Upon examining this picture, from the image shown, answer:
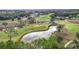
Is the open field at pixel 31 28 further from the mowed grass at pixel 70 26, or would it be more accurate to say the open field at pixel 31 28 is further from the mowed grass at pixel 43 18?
the mowed grass at pixel 70 26

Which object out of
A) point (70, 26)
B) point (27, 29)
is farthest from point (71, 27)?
point (27, 29)

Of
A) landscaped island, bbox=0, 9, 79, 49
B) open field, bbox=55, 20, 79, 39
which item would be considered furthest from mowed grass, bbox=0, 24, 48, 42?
open field, bbox=55, 20, 79, 39

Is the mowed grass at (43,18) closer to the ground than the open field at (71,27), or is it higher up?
higher up

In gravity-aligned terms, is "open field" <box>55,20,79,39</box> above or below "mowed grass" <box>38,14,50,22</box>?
below

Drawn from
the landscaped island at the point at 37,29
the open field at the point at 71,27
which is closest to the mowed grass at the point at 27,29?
the landscaped island at the point at 37,29

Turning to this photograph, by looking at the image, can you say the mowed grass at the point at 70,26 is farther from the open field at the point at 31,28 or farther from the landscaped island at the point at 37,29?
the open field at the point at 31,28

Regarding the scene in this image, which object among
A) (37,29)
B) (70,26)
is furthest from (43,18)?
(70,26)

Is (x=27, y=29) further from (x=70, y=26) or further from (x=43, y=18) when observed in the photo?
(x=70, y=26)

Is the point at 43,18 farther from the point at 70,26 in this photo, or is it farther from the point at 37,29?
the point at 70,26

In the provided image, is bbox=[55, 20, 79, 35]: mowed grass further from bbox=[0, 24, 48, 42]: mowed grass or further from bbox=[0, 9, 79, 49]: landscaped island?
bbox=[0, 24, 48, 42]: mowed grass

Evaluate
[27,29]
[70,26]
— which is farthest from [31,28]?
[70,26]

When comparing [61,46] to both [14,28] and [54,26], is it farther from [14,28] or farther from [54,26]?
[14,28]

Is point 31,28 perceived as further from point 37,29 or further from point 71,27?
point 71,27
